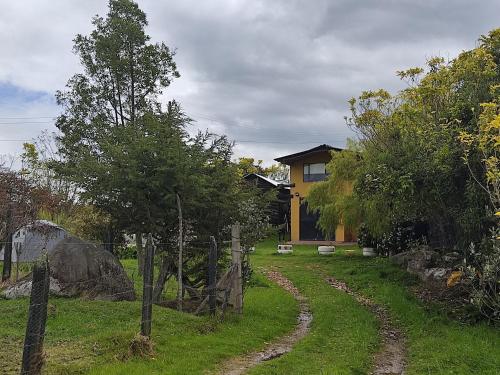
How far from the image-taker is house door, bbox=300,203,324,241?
39.7 meters

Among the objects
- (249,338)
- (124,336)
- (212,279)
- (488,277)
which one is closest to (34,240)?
(212,279)

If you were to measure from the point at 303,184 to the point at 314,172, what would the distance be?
1.22 metres

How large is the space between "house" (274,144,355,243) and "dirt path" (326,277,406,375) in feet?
79.1

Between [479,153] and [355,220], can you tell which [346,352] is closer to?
[479,153]

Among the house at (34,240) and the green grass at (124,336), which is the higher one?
the house at (34,240)

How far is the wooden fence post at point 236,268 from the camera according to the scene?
38.8 feet

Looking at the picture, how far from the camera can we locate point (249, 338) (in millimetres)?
9961

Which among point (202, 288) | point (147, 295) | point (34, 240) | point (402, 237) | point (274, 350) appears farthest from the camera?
point (402, 237)

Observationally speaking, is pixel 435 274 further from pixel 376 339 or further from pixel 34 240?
pixel 34 240

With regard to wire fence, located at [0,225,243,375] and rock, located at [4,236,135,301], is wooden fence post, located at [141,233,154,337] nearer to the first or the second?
wire fence, located at [0,225,243,375]

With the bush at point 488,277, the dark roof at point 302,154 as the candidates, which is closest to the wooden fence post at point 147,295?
the bush at point 488,277

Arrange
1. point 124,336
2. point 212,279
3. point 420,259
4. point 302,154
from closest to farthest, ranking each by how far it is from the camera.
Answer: point 124,336
point 212,279
point 420,259
point 302,154

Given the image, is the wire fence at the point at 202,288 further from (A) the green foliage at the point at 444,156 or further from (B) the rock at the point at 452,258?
(B) the rock at the point at 452,258

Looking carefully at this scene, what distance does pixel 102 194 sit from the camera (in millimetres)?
11523
